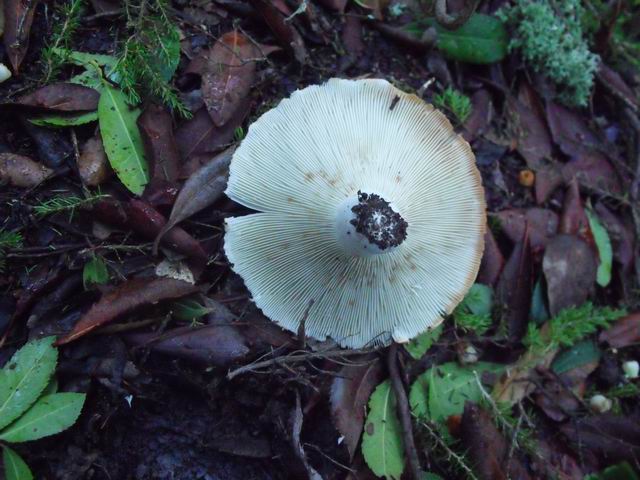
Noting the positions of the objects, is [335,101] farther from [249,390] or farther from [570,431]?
[570,431]

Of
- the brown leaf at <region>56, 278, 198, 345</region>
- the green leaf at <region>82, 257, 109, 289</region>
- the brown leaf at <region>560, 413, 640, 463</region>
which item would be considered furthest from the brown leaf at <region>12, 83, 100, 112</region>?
the brown leaf at <region>560, 413, 640, 463</region>

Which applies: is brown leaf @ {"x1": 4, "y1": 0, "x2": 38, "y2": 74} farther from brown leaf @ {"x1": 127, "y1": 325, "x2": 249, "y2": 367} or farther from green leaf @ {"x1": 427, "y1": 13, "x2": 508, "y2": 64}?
green leaf @ {"x1": 427, "y1": 13, "x2": 508, "y2": 64}

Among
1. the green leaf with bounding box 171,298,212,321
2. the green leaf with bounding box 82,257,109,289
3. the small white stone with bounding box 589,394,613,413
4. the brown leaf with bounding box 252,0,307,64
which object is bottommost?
the small white stone with bounding box 589,394,613,413

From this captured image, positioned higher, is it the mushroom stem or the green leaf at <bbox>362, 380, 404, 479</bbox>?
the mushroom stem

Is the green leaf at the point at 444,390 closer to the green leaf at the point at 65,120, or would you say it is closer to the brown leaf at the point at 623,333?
the brown leaf at the point at 623,333

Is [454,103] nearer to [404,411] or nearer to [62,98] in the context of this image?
[404,411]
